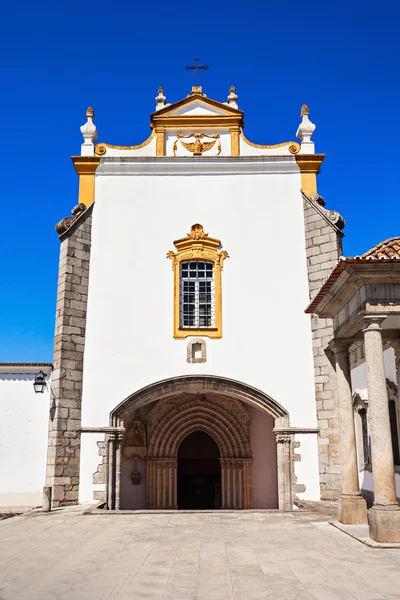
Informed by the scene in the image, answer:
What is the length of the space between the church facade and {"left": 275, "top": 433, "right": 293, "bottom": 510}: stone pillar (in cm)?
3

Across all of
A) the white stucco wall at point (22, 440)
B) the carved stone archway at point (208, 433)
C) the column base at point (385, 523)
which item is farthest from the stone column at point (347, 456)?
the white stucco wall at point (22, 440)

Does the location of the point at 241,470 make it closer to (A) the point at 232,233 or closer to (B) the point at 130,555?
(A) the point at 232,233

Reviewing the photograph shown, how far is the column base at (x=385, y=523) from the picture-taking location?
22.7 ft

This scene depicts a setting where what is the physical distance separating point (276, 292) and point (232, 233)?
5.80 feet

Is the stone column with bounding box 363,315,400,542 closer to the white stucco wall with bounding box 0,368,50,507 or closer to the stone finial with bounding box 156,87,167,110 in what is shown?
the white stucco wall with bounding box 0,368,50,507

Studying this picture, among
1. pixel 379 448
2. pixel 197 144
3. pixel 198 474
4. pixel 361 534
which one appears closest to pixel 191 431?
pixel 198 474

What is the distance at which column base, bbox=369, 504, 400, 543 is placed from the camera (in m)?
6.91

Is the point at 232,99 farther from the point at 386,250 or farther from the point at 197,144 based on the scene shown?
the point at 386,250

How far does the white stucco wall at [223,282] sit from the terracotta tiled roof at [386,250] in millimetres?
5568

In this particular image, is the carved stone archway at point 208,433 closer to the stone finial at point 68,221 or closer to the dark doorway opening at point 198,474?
the dark doorway opening at point 198,474

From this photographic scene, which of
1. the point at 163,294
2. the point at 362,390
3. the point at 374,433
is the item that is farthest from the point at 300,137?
the point at 374,433

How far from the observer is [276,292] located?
1360 centimetres

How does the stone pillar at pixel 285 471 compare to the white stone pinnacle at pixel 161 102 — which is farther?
the white stone pinnacle at pixel 161 102

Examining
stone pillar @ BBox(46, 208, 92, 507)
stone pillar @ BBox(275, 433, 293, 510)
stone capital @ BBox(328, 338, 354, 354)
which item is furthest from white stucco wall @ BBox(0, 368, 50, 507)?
stone capital @ BBox(328, 338, 354, 354)
